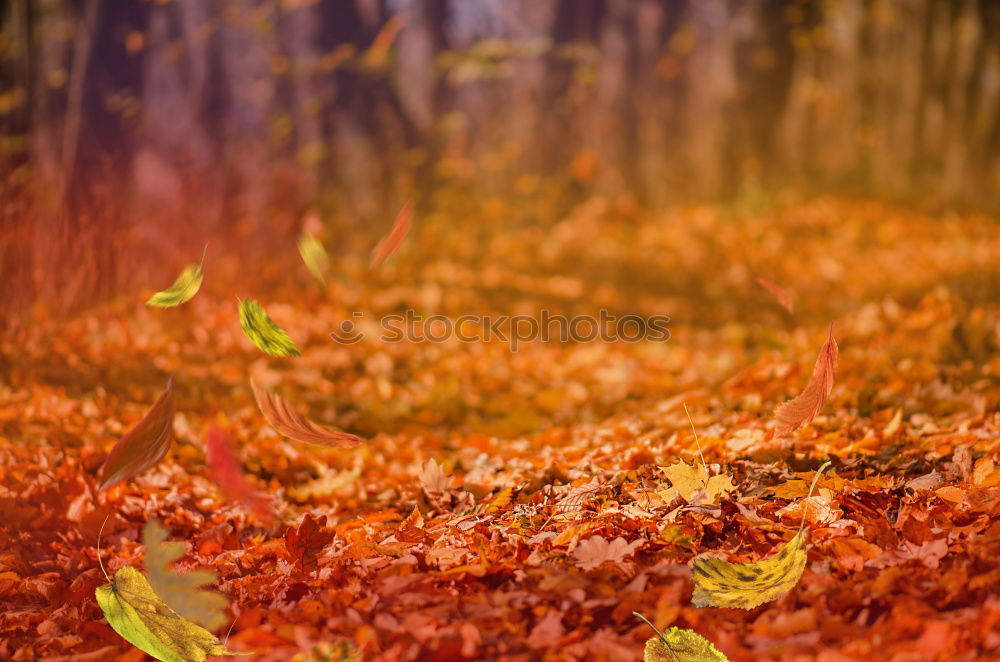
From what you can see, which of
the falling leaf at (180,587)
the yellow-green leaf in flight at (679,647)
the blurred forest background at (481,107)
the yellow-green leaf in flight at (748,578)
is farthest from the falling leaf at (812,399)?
the blurred forest background at (481,107)

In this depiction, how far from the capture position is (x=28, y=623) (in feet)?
6.68

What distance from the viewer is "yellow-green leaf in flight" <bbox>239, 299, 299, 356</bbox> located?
2508mm

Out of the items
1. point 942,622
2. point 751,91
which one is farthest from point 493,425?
point 751,91

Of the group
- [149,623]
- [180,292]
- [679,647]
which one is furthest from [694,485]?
[180,292]

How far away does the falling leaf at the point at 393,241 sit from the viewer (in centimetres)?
554

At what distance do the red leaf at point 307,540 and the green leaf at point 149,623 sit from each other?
0.35 meters

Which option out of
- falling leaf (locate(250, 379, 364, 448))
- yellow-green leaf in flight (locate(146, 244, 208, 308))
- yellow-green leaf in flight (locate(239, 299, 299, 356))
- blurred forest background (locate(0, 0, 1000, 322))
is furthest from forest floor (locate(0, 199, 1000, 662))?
blurred forest background (locate(0, 0, 1000, 322))

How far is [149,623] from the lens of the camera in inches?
76.2

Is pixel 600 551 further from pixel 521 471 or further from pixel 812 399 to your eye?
pixel 812 399

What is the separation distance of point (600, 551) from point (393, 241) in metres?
3.87

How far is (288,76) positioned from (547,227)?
2.56 m

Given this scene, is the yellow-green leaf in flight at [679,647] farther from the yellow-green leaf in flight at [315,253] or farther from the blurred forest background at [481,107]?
the blurred forest background at [481,107]

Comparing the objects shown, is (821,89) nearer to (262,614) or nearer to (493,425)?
(493,425)

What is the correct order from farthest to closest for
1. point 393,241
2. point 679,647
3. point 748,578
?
point 393,241, point 748,578, point 679,647
